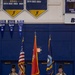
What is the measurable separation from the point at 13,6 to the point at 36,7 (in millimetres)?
1020

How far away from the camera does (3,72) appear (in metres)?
21.6

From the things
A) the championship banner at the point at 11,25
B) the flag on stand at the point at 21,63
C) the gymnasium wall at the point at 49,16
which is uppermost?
the gymnasium wall at the point at 49,16

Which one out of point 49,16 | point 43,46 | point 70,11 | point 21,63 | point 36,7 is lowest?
point 21,63

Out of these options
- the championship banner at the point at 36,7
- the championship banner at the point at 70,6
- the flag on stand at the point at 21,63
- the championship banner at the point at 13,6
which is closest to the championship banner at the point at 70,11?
the championship banner at the point at 70,6

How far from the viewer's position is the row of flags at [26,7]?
851 inches

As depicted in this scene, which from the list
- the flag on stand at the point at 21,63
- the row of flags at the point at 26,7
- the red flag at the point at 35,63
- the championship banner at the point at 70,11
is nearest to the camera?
the red flag at the point at 35,63

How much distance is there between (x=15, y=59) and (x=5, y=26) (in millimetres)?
1515

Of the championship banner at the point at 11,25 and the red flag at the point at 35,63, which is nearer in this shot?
the red flag at the point at 35,63

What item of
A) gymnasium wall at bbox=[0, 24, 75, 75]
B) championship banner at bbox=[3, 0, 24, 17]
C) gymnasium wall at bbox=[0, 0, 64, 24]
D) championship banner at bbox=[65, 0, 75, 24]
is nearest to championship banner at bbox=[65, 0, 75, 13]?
championship banner at bbox=[65, 0, 75, 24]

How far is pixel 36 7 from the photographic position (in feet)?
71.0

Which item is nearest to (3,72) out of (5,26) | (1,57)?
(1,57)

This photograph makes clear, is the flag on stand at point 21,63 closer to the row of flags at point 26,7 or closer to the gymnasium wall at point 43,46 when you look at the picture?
the gymnasium wall at point 43,46

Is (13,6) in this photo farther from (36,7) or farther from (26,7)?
Result: (36,7)

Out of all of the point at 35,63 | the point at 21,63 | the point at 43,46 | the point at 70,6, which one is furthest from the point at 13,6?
the point at 35,63
